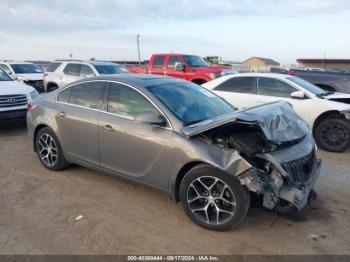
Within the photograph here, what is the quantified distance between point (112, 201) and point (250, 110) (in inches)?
83.5

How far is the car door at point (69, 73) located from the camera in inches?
489

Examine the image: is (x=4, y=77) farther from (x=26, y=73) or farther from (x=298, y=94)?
(x=298, y=94)

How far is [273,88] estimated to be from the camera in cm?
761

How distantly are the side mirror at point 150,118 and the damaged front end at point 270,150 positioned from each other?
328mm

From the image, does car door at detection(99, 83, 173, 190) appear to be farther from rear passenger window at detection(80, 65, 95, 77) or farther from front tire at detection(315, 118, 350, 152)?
rear passenger window at detection(80, 65, 95, 77)

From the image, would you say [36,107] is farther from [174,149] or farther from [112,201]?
[174,149]

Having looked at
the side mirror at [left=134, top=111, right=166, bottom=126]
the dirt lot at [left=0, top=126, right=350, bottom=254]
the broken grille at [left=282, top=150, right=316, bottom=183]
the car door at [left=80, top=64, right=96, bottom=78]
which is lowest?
the dirt lot at [left=0, top=126, right=350, bottom=254]

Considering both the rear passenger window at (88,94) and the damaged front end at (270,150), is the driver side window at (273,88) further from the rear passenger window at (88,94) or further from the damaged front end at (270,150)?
the rear passenger window at (88,94)

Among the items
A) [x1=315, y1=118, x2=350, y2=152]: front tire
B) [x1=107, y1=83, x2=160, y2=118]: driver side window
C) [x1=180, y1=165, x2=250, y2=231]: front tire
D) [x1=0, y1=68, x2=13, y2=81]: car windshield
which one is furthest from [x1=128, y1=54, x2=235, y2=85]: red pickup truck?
[x1=180, y1=165, x2=250, y2=231]: front tire

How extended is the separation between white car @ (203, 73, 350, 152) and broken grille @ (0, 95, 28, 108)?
4.90m

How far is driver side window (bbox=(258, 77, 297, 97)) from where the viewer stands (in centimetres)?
745

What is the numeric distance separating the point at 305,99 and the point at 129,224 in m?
5.14

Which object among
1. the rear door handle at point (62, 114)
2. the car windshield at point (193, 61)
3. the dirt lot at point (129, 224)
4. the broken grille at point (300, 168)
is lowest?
the dirt lot at point (129, 224)

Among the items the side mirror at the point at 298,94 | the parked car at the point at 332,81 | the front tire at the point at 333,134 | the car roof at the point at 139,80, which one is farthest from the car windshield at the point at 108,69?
the front tire at the point at 333,134
